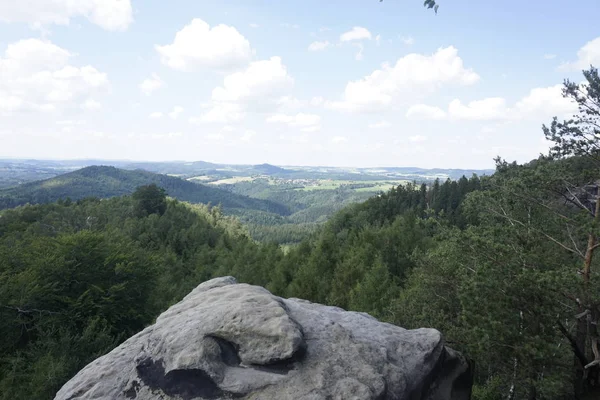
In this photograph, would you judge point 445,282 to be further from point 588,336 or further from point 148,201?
point 148,201

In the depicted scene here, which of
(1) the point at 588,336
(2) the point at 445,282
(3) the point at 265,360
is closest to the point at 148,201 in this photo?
(2) the point at 445,282

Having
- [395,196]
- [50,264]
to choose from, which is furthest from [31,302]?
[395,196]

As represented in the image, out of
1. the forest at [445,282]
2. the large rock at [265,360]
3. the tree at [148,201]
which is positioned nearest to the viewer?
the large rock at [265,360]

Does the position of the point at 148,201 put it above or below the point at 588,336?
below

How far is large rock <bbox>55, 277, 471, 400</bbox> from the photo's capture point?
7.94 metres

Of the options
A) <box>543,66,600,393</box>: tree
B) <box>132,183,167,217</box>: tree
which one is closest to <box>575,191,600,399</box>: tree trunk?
<box>543,66,600,393</box>: tree

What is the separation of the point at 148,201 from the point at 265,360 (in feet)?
261

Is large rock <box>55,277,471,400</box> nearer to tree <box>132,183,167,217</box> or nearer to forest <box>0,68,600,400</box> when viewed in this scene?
forest <box>0,68,600,400</box>

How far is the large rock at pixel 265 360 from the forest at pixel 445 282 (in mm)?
2772

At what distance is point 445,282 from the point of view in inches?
641

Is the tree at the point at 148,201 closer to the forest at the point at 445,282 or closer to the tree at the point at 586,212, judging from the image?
the forest at the point at 445,282

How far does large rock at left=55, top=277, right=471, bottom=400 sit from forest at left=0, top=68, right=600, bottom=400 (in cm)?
277

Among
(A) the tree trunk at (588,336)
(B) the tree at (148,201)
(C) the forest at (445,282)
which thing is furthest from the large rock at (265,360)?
(B) the tree at (148,201)

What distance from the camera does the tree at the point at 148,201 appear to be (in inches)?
3138
